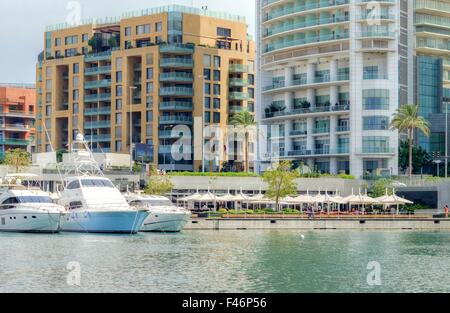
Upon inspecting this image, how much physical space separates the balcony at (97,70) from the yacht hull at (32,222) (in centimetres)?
8846

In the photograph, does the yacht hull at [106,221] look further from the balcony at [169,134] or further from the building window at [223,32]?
the building window at [223,32]

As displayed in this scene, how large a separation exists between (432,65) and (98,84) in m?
59.2

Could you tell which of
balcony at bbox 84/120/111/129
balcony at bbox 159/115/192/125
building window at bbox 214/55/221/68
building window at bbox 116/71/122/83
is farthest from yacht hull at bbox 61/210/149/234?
balcony at bbox 84/120/111/129

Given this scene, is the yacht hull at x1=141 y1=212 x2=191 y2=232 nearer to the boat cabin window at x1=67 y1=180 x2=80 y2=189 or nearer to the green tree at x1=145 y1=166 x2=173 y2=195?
the boat cabin window at x1=67 y1=180 x2=80 y2=189

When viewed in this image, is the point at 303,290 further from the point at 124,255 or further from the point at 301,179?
the point at 301,179

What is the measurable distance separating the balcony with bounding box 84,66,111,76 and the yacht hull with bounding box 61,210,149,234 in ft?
290

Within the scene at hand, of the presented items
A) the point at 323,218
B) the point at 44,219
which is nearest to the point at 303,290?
the point at 44,219

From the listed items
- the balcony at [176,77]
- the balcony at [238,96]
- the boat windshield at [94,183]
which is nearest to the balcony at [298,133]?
the balcony at [238,96]

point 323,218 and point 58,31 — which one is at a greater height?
point 58,31

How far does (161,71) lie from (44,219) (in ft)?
276

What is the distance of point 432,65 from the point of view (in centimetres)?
16688

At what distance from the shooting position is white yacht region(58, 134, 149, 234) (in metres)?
95.8

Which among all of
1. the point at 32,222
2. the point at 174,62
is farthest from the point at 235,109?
the point at 32,222

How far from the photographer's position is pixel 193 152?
577 feet
